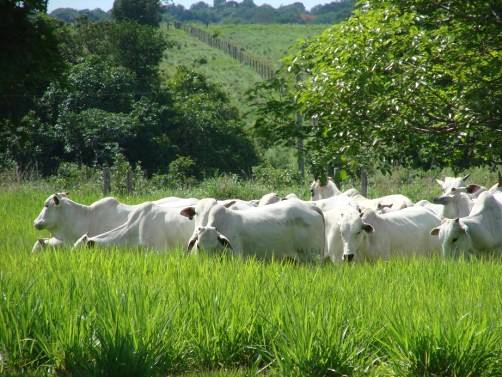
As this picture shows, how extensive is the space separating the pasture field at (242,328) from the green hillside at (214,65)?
42637 mm

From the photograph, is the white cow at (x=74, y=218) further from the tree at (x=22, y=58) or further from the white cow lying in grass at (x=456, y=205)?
the tree at (x=22, y=58)

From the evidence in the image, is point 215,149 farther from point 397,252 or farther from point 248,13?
point 248,13

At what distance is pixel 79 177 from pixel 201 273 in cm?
1861

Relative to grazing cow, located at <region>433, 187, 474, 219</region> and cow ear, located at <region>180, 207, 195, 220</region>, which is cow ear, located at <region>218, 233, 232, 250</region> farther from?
grazing cow, located at <region>433, 187, 474, 219</region>

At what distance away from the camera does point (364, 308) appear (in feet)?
21.7

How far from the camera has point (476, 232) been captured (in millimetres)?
10477

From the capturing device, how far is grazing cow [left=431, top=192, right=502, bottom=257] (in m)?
10.1

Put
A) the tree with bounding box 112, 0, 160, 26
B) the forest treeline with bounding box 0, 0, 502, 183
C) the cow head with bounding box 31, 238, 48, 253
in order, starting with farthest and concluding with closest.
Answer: the tree with bounding box 112, 0, 160, 26 → the cow head with bounding box 31, 238, 48, 253 → the forest treeline with bounding box 0, 0, 502, 183

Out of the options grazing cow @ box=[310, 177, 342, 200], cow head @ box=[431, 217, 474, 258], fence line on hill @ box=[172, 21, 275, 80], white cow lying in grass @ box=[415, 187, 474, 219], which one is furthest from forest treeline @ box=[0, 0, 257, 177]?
fence line on hill @ box=[172, 21, 275, 80]

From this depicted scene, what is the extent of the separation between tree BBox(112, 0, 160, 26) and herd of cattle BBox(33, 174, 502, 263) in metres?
41.8

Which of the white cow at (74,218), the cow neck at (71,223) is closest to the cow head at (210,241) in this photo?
the white cow at (74,218)

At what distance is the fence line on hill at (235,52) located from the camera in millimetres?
58031

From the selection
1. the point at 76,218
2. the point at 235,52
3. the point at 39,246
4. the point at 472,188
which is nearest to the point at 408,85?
the point at 39,246

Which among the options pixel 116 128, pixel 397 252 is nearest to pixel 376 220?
pixel 397 252
